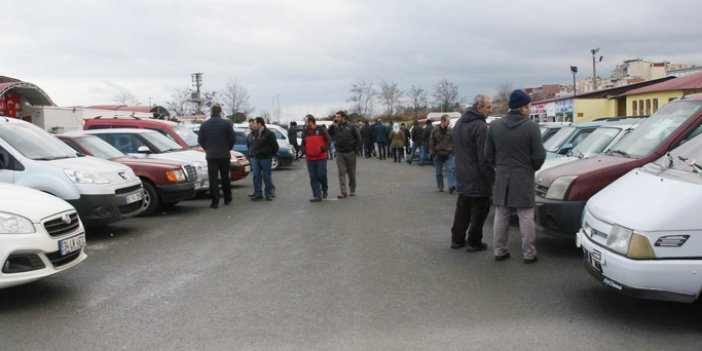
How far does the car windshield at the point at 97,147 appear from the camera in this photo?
11266mm

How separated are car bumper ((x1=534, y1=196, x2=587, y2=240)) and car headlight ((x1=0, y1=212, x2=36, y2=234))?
5.11 meters

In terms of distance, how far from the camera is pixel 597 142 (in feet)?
32.3

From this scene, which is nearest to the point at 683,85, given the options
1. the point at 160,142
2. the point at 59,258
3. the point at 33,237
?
the point at 160,142

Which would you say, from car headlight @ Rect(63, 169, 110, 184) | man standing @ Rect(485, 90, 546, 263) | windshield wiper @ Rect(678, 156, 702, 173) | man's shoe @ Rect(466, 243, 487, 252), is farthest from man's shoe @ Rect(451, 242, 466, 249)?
car headlight @ Rect(63, 169, 110, 184)

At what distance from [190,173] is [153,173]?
0.78m

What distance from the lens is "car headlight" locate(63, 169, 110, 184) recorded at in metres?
8.59

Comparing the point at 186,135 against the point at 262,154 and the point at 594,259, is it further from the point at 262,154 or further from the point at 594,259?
the point at 594,259

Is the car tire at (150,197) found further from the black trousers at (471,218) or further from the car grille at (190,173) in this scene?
the black trousers at (471,218)

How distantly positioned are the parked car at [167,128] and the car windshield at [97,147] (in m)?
2.69

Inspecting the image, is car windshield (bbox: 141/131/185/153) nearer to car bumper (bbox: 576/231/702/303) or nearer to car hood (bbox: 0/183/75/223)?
car hood (bbox: 0/183/75/223)

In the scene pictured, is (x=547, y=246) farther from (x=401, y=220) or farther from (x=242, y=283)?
(x=242, y=283)

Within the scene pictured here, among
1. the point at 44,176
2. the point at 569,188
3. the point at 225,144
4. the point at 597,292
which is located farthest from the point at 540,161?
the point at 225,144

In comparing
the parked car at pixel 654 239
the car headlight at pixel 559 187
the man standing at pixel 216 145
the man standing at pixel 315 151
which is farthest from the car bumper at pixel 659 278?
the man standing at pixel 216 145

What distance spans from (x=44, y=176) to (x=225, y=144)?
4.29 meters
